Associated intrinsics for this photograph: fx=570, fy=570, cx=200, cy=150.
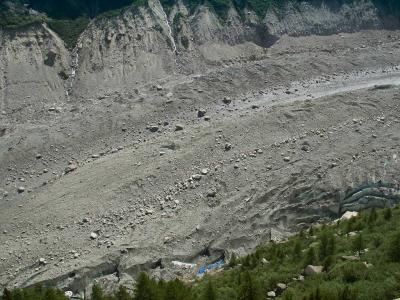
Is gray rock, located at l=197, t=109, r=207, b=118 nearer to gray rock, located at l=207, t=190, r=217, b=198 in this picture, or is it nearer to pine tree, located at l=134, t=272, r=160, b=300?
gray rock, located at l=207, t=190, r=217, b=198

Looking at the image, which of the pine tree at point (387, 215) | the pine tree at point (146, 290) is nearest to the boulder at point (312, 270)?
the pine tree at point (387, 215)

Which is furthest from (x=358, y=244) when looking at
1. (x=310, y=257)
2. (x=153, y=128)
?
(x=153, y=128)

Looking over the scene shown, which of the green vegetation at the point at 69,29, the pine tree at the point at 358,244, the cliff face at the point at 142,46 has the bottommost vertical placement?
the pine tree at the point at 358,244

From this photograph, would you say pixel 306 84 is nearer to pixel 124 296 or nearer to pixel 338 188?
pixel 338 188

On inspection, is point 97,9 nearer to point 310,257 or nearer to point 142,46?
point 142,46

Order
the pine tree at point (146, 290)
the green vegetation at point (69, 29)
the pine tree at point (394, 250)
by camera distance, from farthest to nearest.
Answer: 1. the green vegetation at point (69, 29)
2. the pine tree at point (146, 290)
3. the pine tree at point (394, 250)

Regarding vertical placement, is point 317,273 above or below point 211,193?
above

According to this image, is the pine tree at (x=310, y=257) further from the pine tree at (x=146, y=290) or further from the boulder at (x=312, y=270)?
the pine tree at (x=146, y=290)

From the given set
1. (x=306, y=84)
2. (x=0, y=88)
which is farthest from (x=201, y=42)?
(x=0, y=88)
